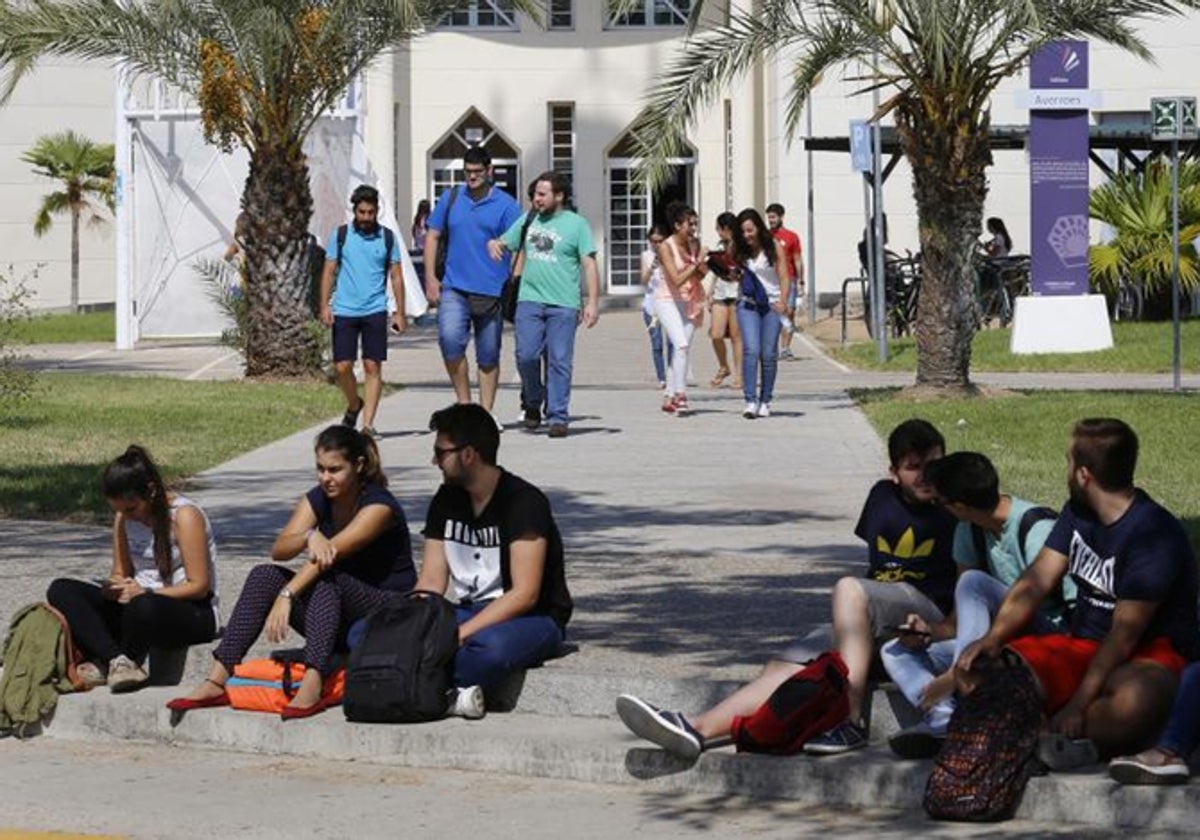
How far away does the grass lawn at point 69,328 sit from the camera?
3409 cm

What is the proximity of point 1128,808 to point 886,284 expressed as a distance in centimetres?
2368

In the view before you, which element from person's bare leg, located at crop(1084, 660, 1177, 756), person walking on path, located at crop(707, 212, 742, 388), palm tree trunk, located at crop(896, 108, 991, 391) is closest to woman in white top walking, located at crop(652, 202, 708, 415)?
person walking on path, located at crop(707, 212, 742, 388)

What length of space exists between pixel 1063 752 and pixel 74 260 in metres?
40.3

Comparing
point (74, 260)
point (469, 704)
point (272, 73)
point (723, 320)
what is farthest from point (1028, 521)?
point (74, 260)

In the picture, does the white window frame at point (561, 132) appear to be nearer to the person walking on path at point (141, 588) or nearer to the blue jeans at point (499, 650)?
the person walking on path at point (141, 588)

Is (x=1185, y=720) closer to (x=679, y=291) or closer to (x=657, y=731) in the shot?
(x=657, y=731)

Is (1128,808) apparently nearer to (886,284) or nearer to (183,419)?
(183,419)

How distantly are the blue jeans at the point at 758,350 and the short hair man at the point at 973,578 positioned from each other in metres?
10.4

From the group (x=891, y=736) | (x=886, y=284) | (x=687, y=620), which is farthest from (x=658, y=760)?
(x=886, y=284)

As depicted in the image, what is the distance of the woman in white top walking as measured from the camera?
19.1 metres

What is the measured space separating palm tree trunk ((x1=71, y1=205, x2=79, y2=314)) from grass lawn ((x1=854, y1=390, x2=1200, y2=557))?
27.3m

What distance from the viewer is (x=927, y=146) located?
20.2 meters

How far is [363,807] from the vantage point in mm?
7723

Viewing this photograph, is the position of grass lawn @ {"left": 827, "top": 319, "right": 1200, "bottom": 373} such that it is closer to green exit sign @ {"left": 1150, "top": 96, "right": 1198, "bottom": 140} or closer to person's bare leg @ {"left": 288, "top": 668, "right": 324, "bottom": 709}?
green exit sign @ {"left": 1150, "top": 96, "right": 1198, "bottom": 140}
